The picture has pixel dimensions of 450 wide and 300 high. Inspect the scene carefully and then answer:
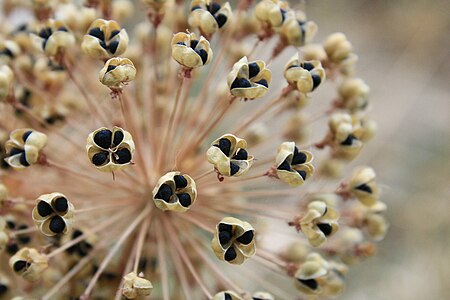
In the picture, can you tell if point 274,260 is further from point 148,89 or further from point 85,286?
point 148,89

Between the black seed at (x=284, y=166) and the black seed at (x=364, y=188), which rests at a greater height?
the black seed at (x=364, y=188)

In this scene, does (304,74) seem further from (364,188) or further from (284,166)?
(364,188)

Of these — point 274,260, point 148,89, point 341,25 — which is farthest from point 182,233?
point 341,25

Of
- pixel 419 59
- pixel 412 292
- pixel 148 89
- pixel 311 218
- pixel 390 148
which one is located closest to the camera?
pixel 311 218

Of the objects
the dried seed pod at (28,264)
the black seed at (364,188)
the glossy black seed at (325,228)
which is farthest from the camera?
the black seed at (364,188)

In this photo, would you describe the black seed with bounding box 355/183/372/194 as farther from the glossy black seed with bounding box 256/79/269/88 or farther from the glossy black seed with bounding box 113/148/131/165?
the glossy black seed with bounding box 113/148/131/165

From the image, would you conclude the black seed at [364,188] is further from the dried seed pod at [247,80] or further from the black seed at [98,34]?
the black seed at [98,34]

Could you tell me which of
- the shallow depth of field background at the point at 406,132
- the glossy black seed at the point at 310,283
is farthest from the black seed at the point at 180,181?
the shallow depth of field background at the point at 406,132
